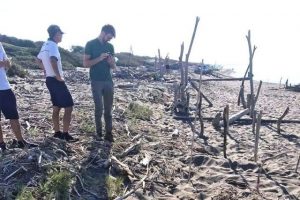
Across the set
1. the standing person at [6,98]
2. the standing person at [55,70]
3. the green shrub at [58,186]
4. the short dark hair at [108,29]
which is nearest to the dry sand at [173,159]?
the green shrub at [58,186]

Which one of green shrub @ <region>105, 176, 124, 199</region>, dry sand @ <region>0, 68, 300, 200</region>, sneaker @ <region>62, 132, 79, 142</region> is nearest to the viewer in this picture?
green shrub @ <region>105, 176, 124, 199</region>

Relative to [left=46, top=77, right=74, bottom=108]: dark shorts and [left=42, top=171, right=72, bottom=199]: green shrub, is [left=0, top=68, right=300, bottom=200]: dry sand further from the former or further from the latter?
[left=46, top=77, right=74, bottom=108]: dark shorts

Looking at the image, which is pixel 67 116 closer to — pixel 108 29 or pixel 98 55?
pixel 98 55

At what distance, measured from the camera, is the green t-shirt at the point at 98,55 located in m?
6.39

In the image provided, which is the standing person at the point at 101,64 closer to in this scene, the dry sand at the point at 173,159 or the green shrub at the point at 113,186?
the dry sand at the point at 173,159

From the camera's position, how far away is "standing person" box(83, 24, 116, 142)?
633 cm

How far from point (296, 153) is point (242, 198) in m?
2.88

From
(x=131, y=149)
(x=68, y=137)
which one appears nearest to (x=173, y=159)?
(x=131, y=149)

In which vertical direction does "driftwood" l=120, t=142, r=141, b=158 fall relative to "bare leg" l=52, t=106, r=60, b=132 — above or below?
below

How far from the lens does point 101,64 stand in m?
6.45

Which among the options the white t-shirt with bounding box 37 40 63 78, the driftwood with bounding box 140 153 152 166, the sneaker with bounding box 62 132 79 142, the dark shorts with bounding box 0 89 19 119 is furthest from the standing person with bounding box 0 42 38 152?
the driftwood with bounding box 140 153 152 166

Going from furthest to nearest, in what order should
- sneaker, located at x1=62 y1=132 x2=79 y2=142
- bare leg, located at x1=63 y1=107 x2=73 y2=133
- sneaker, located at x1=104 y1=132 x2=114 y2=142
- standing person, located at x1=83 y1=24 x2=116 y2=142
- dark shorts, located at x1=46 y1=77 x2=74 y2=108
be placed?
1. sneaker, located at x1=104 y1=132 x2=114 y2=142
2. standing person, located at x1=83 y1=24 x2=116 y2=142
3. sneaker, located at x1=62 y1=132 x2=79 y2=142
4. bare leg, located at x1=63 y1=107 x2=73 y2=133
5. dark shorts, located at x1=46 y1=77 x2=74 y2=108

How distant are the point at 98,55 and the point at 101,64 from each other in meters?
0.16

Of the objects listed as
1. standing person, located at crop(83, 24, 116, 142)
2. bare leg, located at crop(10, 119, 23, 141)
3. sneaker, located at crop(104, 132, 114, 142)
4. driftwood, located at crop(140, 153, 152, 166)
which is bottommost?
driftwood, located at crop(140, 153, 152, 166)
